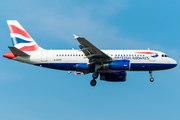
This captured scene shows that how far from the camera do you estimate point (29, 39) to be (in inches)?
2072

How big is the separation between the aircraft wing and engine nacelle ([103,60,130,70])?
2.90 feet

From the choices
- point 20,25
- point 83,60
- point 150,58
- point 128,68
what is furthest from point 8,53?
point 150,58

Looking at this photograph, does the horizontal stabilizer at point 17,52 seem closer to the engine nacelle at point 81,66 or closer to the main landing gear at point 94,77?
the engine nacelle at point 81,66

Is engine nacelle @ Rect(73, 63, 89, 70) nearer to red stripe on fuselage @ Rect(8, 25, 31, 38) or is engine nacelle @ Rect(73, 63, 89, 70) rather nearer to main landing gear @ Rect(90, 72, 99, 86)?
main landing gear @ Rect(90, 72, 99, 86)

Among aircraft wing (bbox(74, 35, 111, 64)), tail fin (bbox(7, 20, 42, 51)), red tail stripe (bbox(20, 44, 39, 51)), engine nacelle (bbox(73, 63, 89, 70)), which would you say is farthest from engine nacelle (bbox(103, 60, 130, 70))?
tail fin (bbox(7, 20, 42, 51))

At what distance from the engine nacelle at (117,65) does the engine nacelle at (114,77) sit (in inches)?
211

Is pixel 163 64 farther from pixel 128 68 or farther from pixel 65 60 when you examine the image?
pixel 65 60

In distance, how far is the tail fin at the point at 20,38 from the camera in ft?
170

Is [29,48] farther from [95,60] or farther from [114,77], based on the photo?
[114,77]

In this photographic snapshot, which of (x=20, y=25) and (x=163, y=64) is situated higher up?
(x=20, y=25)

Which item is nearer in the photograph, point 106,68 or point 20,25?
point 106,68

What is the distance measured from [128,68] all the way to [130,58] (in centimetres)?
215

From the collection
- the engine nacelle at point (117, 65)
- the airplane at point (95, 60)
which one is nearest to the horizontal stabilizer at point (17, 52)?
the airplane at point (95, 60)

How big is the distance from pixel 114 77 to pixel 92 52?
8.65 m
